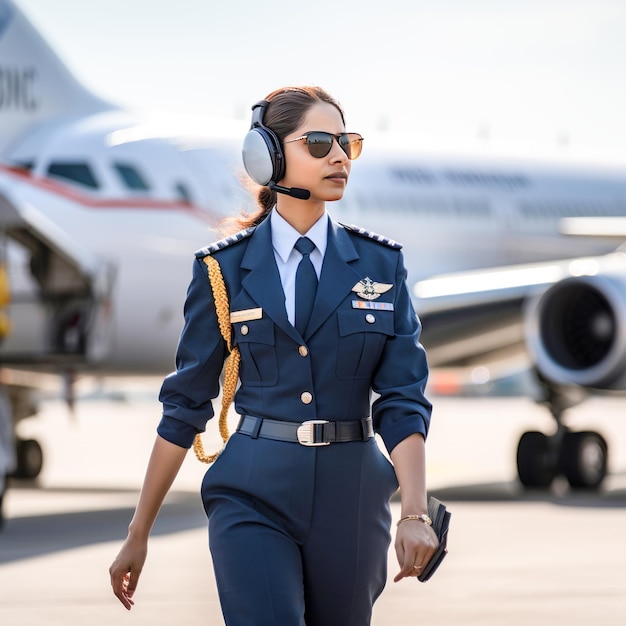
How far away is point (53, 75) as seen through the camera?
44.4 ft

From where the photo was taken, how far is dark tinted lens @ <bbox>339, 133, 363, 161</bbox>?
3.27 meters

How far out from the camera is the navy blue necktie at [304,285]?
3.23 m

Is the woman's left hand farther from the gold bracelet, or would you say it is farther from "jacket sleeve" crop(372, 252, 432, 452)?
"jacket sleeve" crop(372, 252, 432, 452)

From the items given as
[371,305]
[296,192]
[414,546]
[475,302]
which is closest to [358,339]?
[371,305]

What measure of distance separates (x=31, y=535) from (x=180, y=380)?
6483 millimetres

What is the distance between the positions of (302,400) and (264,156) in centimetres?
50

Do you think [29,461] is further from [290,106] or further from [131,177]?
[290,106]

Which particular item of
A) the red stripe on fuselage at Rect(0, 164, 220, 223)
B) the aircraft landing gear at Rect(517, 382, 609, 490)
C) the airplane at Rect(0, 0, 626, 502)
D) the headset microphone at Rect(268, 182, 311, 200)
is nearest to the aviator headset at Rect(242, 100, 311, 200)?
the headset microphone at Rect(268, 182, 311, 200)

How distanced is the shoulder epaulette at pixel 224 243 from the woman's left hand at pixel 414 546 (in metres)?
0.70

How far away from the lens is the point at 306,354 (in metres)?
3.19

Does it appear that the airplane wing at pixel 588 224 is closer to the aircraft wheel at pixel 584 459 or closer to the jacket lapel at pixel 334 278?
the aircraft wheel at pixel 584 459

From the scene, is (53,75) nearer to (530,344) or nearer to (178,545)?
(530,344)

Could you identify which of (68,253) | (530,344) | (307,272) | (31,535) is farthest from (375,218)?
(307,272)

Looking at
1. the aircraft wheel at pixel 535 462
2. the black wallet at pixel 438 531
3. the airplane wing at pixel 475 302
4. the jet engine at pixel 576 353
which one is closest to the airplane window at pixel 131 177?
the airplane wing at pixel 475 302
